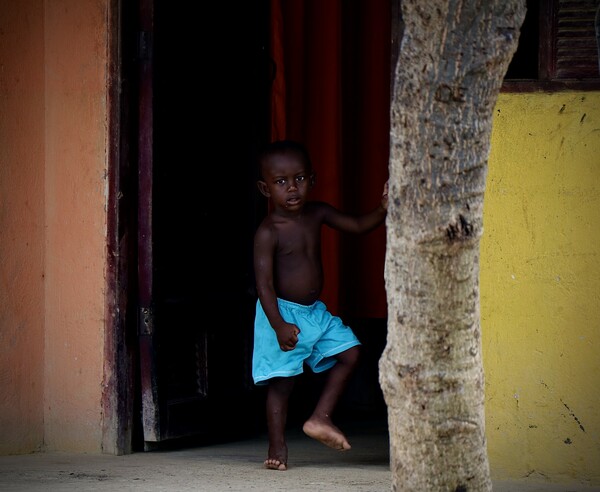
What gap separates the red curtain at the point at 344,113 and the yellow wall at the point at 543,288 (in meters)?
1.90

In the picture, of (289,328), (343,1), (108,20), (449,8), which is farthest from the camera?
(343,1)

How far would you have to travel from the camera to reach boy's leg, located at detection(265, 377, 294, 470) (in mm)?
4691

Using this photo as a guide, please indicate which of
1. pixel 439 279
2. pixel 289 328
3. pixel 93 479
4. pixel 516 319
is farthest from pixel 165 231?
pixel 439 279

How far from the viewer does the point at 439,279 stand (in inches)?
106

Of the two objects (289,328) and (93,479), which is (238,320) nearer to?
(289,328)

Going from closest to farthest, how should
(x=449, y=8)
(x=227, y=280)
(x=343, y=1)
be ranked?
(x=449, y=8), (x=227, y=280), (x=343, y=1)

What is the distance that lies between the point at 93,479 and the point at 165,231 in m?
1.19

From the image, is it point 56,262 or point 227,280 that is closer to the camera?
point 56,262

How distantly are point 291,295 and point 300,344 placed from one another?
0.22 meters

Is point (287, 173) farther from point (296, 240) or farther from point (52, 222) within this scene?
point (52, 222)

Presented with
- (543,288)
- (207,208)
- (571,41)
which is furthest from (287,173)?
(571,41)

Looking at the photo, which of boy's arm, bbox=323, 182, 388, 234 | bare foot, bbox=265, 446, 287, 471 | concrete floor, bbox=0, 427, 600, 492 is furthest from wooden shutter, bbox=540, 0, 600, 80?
bare foot, bbox=265, 446, 287, 471

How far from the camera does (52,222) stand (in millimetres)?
5078

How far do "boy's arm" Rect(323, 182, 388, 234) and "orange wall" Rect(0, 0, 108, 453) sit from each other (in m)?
1.01
